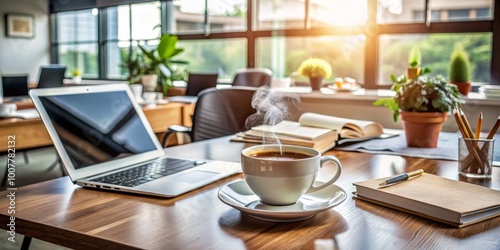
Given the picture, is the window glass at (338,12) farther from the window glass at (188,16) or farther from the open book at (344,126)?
the open book at (344,126)

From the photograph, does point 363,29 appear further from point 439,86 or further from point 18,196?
point 18,196

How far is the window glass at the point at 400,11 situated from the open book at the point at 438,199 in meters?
3.40

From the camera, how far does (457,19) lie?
3.88m

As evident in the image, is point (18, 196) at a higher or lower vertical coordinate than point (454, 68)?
lower

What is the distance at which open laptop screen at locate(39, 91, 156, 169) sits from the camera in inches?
42.6

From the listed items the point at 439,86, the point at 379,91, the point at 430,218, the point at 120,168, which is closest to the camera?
the point at 430,218

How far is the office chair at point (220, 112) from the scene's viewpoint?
2213 mm

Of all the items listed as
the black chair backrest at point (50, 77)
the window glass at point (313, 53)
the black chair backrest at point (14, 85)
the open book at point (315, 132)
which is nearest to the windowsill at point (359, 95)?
the window glass at point (313, 53)

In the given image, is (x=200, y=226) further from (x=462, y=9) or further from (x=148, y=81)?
(x=462, y=9)

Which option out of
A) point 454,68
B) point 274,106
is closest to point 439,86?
point 274,106

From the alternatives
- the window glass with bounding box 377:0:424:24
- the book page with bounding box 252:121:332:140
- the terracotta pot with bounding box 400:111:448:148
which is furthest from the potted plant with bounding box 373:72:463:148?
the window glass with bounding box 377:0:424:24

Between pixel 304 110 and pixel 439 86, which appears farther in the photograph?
pixel 304 110

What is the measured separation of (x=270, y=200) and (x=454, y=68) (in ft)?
9.23

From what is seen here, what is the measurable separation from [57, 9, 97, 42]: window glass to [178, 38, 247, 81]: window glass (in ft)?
6.13
